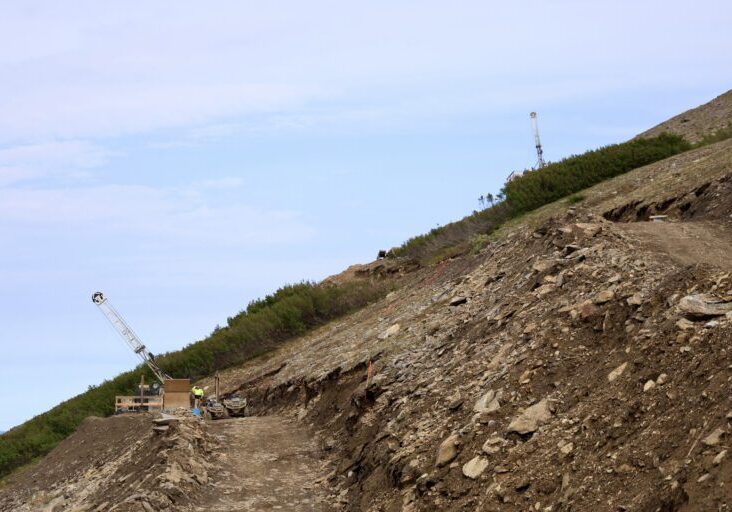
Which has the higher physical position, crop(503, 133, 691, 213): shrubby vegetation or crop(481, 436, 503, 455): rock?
crop(503, 133, 691, 213): shrubby vegetation

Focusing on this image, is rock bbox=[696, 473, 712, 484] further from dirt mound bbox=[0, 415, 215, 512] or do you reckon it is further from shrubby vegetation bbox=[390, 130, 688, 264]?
shrubby vegetation bbox=[390, 130, 688, 264]

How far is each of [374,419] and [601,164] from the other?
67.0ft

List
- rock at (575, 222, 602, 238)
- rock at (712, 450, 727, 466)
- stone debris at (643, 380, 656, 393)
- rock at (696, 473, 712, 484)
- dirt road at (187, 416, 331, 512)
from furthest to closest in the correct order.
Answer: rock at (575, 222, 602, 238) → dirt road at (187, 416, 331, 512) → stone debris at (643, 380, 656, 393) → rock at (712, 450, 727, 466) → rock at (696, 473, 712, 484)

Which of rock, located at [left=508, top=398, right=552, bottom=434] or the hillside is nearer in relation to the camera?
the hillside

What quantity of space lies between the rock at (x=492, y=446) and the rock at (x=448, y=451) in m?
0.65

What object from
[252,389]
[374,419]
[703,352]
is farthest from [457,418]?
[252,389]

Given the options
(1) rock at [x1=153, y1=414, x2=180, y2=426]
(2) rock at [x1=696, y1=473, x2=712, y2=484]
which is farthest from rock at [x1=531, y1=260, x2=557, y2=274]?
(2) rock at [x1=696, y1=473, x2=712, y2=484]

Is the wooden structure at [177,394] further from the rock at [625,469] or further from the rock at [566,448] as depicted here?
the rock at [625,469]

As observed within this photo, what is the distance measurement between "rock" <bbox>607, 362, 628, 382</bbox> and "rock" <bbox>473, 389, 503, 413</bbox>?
197 centimetres

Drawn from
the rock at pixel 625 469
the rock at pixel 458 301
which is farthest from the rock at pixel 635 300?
the rock at pixel 458 301

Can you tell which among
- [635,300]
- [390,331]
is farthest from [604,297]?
[390,331]

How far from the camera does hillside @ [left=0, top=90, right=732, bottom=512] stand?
495 inches

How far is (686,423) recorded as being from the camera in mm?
11922

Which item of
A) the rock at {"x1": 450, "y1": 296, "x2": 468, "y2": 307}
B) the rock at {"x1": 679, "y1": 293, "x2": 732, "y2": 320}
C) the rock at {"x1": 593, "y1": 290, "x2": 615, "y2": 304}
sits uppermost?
the rock at {"x1": 450, "y1": 296, "x2": 468, "y2": 307}
